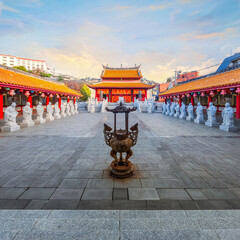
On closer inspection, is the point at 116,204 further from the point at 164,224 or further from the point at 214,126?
the point at 214,126

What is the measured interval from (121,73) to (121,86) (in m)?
6.05

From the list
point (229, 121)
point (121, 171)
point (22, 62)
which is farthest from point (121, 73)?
point (22, 62)

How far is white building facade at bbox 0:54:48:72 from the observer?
225 ft

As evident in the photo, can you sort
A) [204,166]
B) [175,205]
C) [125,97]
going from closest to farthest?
[175,205]
[204,166]
[125,97]

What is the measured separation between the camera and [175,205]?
2.38 metres

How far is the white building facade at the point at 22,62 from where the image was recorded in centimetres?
6847

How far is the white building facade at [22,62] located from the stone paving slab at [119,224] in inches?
3052

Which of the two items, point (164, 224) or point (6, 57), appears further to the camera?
point (6, 57)

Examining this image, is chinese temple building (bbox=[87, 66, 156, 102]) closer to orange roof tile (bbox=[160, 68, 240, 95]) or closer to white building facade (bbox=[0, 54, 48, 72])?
orange roof tile (bbox=[160, 68, 240, 95])

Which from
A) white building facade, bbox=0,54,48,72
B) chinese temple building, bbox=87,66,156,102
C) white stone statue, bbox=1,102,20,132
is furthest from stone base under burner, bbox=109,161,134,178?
white building facade, bbox=0,54,48,72

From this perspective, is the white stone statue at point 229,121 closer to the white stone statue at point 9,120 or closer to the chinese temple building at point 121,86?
the white stone statue at point 9,120

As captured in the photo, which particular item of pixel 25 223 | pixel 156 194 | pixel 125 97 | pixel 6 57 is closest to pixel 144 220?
pixel 156 194

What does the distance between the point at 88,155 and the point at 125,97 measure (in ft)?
95.0

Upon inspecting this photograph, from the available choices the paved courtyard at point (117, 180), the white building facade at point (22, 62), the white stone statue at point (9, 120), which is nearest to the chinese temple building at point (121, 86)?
the white stone statue at point (9, 120)
